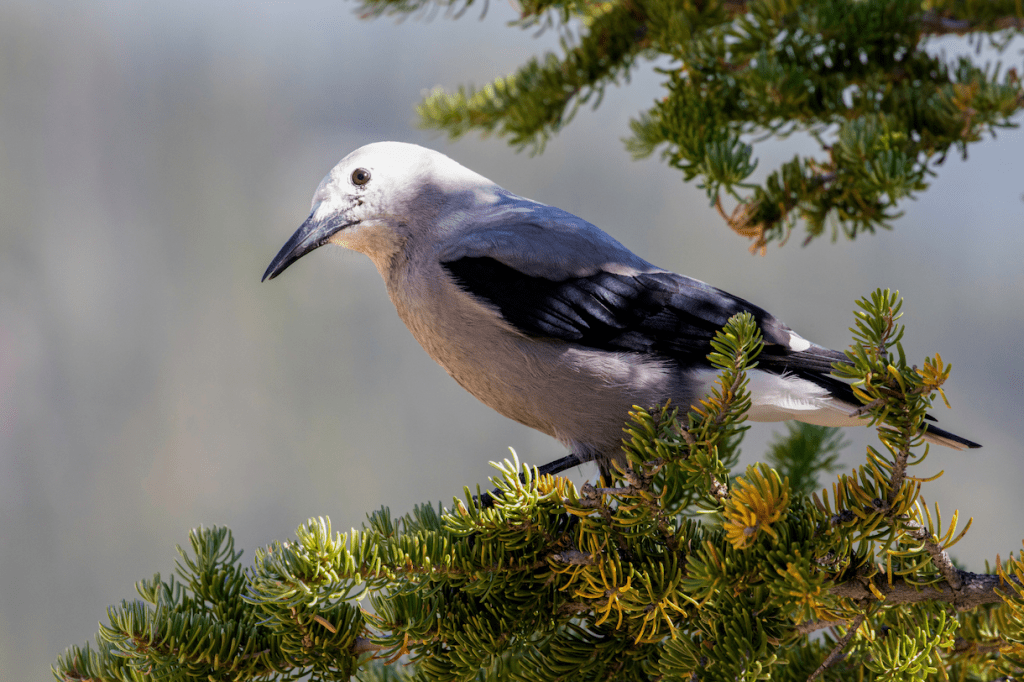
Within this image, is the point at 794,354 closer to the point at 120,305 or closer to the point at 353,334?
the point at 353,334

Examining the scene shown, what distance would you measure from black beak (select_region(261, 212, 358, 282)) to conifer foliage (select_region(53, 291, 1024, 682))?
0.31 meters

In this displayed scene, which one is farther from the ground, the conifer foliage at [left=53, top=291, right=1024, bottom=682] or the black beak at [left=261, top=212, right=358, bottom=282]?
the black beak at [left=261, top=212, right=358, bottom=282]

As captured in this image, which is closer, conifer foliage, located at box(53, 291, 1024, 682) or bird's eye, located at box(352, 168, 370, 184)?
conifer foliage, located at box(53, 291, 1024, 682)

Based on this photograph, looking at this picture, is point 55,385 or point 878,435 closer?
point 878,435

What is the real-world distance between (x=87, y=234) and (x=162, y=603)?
11.5 meters

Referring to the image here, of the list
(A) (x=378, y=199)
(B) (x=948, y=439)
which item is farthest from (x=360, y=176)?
(B) (x=948, y=439)

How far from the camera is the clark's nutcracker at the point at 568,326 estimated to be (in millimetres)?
919

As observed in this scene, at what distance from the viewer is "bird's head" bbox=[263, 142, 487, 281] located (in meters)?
1.00

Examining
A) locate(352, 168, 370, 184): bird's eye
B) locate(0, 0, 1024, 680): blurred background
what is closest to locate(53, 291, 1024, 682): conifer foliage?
locate(352, 168, 370, 184): bird's eye

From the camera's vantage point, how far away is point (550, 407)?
94cm

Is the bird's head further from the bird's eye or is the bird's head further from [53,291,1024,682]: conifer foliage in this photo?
[53,291,1024,682]: conifer foliage

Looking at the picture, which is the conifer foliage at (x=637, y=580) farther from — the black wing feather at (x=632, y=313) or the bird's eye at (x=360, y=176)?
the bird's eye at (x=360, y=176)

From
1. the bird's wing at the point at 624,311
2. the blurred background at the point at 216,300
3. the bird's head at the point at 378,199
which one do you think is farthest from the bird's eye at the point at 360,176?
the blurred background at the point at 216,300

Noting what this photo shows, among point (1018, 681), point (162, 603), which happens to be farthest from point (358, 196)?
point (1018, 681)
